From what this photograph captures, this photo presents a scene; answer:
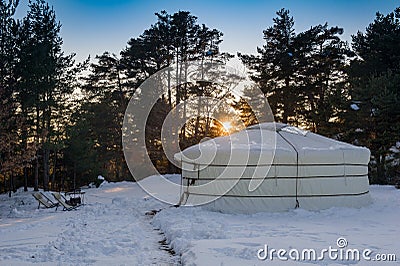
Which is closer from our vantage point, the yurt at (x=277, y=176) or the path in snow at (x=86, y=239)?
the path in snow at (x=86, y=239)

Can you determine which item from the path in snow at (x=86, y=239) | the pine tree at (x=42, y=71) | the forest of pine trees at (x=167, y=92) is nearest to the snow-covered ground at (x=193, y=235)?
the path in snow at (x=86, y=239)

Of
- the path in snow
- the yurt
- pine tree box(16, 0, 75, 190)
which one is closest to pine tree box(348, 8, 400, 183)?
the yurt

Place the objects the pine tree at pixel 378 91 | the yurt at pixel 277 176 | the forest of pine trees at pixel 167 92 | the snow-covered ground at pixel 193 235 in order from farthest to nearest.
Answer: the forest of pine trees at pixel 167 92, the pine tree at pixel 378 91, the yurt at pixel 277 176, the snow-covered ground at pixel 193 235

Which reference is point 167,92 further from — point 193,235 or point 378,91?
point 193,235

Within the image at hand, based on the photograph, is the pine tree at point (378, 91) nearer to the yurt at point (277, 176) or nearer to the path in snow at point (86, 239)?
the yurt at point (277, 176)

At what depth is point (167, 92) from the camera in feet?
51.9

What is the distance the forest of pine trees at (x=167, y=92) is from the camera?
34.6 ft

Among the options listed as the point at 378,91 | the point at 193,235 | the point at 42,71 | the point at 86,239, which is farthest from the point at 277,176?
the point at 42,71

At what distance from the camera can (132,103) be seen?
53.2 ft

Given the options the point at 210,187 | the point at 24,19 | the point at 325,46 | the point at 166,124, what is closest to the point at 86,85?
the point at 166,124

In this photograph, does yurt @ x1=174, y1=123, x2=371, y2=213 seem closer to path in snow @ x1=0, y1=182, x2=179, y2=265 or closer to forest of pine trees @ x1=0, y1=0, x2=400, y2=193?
path in snow @ x1=0, y1=182, x2=179, y2=265

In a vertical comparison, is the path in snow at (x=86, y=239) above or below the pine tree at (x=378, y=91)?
below

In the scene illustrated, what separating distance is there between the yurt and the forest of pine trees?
13.9 ft

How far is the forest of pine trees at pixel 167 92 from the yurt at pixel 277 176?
4222 millimetres
